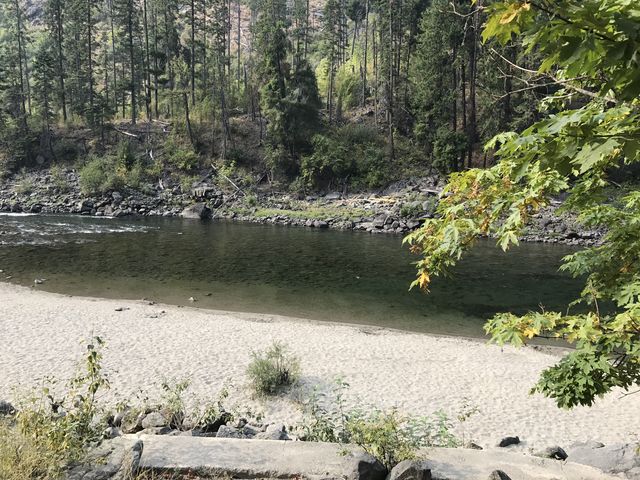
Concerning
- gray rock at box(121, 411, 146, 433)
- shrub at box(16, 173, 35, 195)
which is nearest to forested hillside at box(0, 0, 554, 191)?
shrub at box(16, 173, 35, 195)

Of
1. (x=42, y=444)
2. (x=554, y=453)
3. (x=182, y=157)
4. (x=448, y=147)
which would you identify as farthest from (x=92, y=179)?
(x=554, y=453)

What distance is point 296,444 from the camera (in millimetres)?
4441

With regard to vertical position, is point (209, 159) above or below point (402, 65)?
below

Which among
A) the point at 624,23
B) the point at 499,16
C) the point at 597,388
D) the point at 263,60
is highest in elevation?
the point at 263,60

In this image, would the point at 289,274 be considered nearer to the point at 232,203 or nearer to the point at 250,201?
the point at 250,201

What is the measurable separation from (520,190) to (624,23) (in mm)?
1900

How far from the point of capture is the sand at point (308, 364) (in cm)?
798

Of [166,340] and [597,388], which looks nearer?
[597,388]

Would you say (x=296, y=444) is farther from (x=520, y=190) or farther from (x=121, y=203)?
(x=121, y=203)

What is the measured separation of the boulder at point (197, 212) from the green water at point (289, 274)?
277 inches

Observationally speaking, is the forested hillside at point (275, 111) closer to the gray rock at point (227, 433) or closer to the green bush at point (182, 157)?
the green bush at point (182, 157)

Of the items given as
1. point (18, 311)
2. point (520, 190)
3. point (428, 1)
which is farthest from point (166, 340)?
point (428, 1)

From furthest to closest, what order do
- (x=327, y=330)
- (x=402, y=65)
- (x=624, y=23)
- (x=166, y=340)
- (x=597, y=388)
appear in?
(x=402, y=65)
(x=327, y=330)
(x=166, y=340)
(x=597, y=388)
(x=624, y=23)

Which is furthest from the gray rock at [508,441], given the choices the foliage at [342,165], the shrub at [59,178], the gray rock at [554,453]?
the shrub at [59,178]
